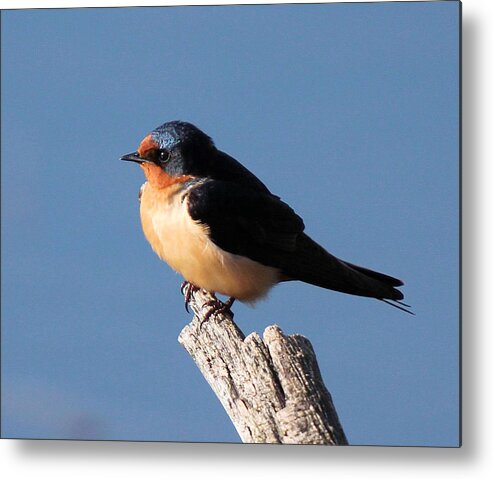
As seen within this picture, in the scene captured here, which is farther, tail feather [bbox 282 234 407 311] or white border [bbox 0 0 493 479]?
tail feather [bbox 282 234 407 311]

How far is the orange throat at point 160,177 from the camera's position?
11.0 feet

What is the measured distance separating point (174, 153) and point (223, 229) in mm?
264

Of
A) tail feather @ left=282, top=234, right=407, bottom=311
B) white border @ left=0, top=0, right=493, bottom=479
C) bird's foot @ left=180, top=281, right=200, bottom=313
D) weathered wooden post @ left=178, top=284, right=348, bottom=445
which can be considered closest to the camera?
weathered wooden post @ left=178, top=284, right=348, bottom=445

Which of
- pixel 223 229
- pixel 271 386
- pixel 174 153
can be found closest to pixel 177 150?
pixel 174 153

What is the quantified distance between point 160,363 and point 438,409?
2.68ft

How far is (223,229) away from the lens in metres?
3.30

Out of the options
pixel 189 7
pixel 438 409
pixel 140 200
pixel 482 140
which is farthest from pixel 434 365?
pixel 189 7

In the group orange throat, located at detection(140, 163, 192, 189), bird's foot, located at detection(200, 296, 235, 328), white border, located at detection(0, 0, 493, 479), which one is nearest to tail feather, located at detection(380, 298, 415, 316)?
white border, located at detection(0, 0, 493, 479)

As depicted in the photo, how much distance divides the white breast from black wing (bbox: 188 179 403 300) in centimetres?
3

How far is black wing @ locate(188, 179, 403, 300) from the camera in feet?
10.8

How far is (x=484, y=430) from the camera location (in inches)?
126

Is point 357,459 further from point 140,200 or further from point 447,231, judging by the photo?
point 140,200

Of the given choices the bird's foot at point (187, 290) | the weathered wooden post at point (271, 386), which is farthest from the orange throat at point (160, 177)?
the weathered wooden post at point (271, 386)

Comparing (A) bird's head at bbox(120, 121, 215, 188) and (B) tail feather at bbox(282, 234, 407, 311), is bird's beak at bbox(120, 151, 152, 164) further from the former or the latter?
(B) tail feather at bbox(282, 234, 407, 311)
